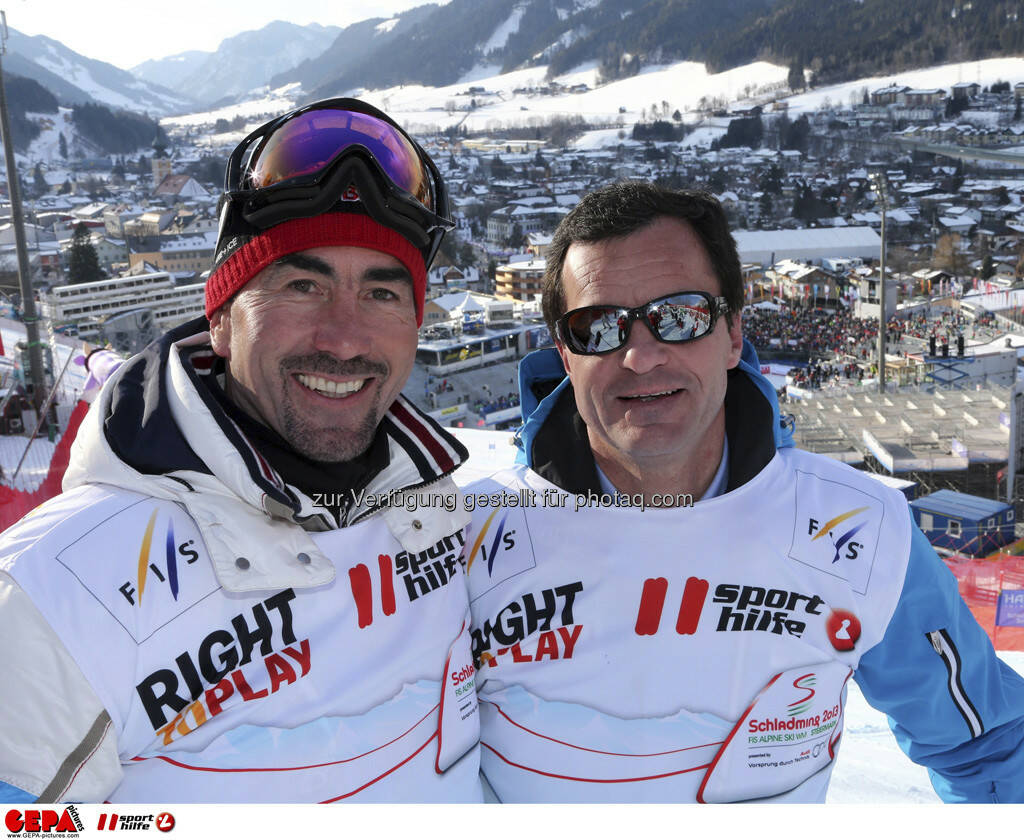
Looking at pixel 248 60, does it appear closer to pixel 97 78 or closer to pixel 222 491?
pixel 97 78

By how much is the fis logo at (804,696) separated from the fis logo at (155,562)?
2.20 ft

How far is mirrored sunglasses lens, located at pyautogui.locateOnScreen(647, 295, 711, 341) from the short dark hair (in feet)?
0.20

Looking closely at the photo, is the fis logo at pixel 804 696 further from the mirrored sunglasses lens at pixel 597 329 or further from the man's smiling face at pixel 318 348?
the man's smiling face at pixel 318 348

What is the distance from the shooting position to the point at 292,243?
95 centimetres

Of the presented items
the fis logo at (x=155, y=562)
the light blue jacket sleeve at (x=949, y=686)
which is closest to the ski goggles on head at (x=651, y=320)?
the light blue jacket sleeve at (x=949, y=686)

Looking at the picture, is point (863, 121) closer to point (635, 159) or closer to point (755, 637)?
point (635, 159)

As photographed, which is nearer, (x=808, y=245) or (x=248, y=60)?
(x=808, y=245)

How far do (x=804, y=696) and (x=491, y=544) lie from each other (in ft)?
1.32

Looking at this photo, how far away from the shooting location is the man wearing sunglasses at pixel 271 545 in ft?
2.49

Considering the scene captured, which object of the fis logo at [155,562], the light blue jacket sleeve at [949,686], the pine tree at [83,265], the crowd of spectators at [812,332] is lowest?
the crowd of spectators at [812,332]

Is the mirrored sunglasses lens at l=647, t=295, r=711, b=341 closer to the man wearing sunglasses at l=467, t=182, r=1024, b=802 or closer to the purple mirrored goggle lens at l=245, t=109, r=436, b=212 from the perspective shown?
the man wearing sunglasses at l=467, t=182, r=1024, b=802

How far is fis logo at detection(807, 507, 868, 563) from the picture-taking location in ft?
3.36

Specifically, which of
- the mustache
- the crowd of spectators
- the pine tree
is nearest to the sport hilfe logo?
the mustache
